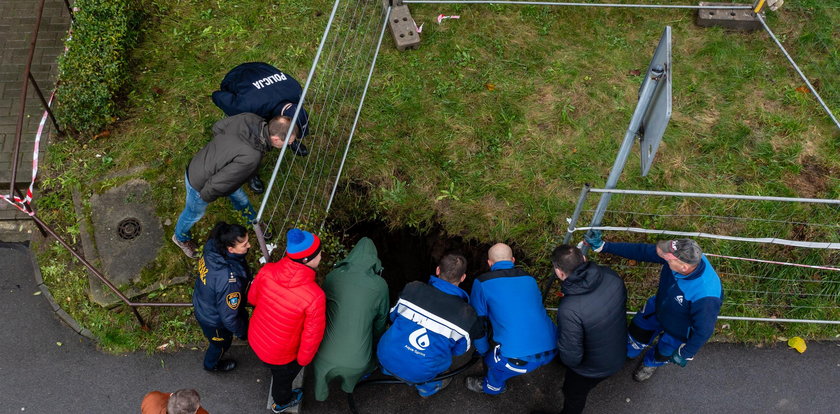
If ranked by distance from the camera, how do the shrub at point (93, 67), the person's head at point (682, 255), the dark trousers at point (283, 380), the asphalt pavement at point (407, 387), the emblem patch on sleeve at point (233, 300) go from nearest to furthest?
the person's head at point (682, 255)
the emblem patch on sleeve at point (233, 300)
the dark trousers at point (283, 380)
the asphalt pavement at point (407, 387)
the shrub at point (93, 67)

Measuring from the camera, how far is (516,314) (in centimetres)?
425

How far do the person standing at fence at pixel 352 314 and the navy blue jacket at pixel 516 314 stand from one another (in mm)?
859

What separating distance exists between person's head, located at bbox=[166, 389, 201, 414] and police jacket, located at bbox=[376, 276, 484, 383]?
142 cm

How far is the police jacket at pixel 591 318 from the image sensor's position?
4.02m

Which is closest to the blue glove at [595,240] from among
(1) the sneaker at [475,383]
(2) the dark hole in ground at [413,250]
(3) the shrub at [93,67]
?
(2) the dark hole in ground at [413,250]

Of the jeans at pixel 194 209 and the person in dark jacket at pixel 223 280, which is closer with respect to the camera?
the person in dark jacket at pixel 223 280

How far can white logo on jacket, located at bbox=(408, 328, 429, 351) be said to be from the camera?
13.5 feet

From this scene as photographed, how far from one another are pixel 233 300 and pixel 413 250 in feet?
7.36

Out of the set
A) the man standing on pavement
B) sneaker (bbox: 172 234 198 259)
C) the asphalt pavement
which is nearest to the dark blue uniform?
the asphalt pavement

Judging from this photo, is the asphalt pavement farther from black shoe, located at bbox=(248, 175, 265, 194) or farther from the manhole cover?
black shoe, located at bbox=(248, 175, 265, 194)

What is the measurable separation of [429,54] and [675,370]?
184 inches

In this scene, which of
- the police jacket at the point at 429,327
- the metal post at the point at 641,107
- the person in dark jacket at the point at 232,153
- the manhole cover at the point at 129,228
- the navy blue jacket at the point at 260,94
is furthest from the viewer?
the manhole cover at the point at 129,228

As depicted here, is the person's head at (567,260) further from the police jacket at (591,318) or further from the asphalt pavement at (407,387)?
the asphalt pavement at (407,387)

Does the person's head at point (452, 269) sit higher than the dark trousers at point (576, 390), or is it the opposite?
the person's head at point (452, 269)
